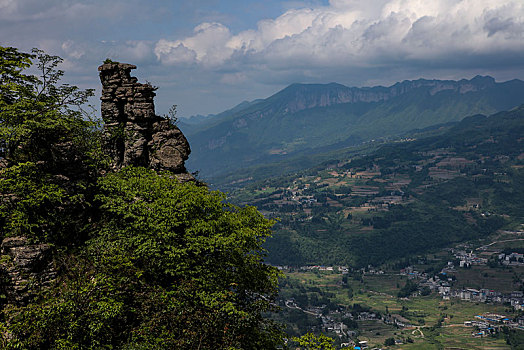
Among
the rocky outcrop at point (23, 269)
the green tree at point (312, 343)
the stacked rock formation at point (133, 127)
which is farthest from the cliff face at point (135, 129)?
the green tree at point (312, 343)

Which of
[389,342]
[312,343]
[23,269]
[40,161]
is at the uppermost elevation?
[40,161]

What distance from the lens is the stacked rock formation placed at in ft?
139

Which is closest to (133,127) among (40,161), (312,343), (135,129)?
(135,129)

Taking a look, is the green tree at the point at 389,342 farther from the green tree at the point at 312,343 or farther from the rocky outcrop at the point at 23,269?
the rocky outcrop at the point at 23,269

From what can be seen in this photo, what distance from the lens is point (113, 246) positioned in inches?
1145

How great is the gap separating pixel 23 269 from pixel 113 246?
20.3 feet

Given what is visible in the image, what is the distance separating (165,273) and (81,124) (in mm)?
18850

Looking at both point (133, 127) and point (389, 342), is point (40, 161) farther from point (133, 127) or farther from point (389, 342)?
point (389, 342)

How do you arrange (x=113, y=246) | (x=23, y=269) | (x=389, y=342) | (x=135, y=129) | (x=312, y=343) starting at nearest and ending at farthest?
(x=23, y=269) → (x=312, y=343) → (x=113, y=246) → (x=135, y=129) → (x=389, y=342)

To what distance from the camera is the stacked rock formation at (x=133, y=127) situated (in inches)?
1668

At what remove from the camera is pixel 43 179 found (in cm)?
2984

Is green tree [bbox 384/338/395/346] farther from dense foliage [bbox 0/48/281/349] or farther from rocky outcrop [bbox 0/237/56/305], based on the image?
rocky outcrop [bbox 0/237/56/305]

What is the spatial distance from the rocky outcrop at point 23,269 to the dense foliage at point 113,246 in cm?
56

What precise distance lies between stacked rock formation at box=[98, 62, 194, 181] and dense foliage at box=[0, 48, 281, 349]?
4820 millimetres
